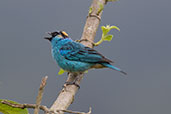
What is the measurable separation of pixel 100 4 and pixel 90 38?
26cm

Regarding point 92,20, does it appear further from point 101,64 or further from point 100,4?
point 101,64

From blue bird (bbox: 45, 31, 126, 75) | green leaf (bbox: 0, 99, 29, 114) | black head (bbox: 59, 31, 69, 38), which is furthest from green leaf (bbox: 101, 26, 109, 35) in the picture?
green leaf (bbox: 0, 99, 29, 114)

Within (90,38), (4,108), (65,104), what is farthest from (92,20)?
(4,108)

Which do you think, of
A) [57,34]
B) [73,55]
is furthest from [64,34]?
[73,55]

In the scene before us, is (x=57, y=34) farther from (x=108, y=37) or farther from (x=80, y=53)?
(x=108, y=37)

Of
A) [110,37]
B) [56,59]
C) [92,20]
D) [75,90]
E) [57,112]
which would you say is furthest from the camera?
[56,59]

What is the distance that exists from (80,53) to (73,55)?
0.28ft

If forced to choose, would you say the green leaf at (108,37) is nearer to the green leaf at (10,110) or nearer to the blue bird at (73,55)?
the blue bird at (73,55)

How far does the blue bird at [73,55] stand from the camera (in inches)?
87.9

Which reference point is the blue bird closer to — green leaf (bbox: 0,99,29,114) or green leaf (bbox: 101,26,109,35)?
green leaf (bbox: 101,26,109,35)

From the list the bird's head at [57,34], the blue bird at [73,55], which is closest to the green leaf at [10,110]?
the blue bird at [73,55]

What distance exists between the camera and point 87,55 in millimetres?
2289

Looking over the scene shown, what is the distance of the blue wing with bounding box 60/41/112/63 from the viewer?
87.5 inches

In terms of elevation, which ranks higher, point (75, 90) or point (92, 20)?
point (92, 20)
